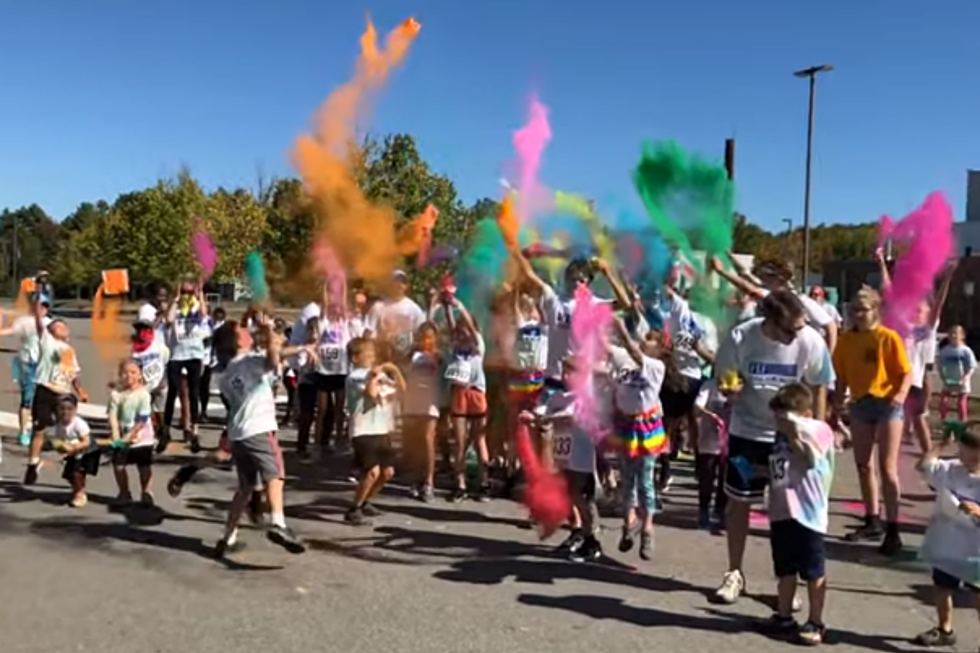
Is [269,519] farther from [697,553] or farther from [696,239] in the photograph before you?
[696,239]

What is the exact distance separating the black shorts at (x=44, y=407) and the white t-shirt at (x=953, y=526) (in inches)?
273

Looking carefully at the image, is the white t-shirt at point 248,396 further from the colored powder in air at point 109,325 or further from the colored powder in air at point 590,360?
the colored powder in air at point 109,325

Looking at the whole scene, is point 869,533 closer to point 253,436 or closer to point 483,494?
point 483,494

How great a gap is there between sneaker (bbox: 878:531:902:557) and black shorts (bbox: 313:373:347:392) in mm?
4876

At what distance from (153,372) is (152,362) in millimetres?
99

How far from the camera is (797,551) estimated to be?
182 inches

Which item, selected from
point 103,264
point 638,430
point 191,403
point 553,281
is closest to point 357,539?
point 638,430

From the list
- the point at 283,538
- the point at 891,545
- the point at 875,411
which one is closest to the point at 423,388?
the point at 283,538

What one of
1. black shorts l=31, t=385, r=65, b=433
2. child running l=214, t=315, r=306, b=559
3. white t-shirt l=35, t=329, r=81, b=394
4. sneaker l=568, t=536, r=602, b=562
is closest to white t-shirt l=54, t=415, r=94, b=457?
black shorts l=31, t=385, r=65, b=433

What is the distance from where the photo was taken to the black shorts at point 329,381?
906 centimetres

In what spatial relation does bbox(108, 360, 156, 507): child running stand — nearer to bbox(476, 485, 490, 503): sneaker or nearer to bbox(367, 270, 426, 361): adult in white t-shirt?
bbox(367, 270, 426, 361): adult in white t-shirt

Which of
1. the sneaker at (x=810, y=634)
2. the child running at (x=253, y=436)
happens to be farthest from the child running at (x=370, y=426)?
the sneaker at (x=810, y=634)

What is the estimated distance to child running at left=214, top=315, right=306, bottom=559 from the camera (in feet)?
19.3

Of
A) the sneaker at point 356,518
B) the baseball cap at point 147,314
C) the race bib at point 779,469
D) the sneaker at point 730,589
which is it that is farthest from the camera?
the baseball cap at point 147,314
